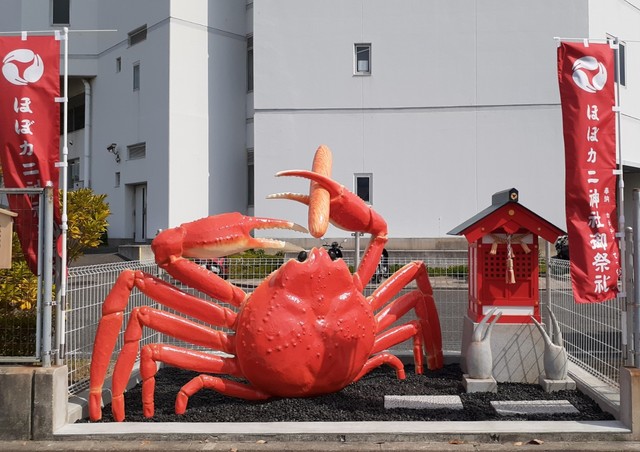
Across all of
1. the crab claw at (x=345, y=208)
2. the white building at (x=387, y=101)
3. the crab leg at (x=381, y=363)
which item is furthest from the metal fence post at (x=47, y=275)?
the white building at (x=387, y=101)

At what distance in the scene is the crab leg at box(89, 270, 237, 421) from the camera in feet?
15.9

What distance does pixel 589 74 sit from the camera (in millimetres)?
4980

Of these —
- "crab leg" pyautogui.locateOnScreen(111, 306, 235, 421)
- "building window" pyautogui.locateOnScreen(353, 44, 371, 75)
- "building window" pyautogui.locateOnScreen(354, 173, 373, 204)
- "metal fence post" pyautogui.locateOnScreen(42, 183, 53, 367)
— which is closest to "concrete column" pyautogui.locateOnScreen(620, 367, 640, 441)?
"crab leg" pyautogui.locateOnScreen(111, 306, 235, 421)

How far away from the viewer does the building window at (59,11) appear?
78.8 ft

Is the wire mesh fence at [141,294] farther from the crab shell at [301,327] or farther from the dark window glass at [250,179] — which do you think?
the dark window glass at [250,179]

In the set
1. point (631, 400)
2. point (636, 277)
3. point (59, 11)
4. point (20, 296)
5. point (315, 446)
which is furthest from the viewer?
point (59, 11)

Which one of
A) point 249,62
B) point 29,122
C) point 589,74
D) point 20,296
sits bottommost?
point 20,296

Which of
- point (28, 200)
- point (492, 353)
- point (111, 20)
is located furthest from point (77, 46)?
point (492, 353)

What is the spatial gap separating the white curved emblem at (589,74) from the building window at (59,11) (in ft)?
78.4

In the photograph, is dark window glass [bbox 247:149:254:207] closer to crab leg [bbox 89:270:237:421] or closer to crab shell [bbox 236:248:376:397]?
crab leg [bbox 89:270:237:421]

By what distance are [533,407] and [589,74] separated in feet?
9.47

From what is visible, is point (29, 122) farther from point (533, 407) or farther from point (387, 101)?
point (387, 101)

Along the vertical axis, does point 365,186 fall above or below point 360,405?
above

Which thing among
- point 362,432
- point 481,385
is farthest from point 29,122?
point 481,385
